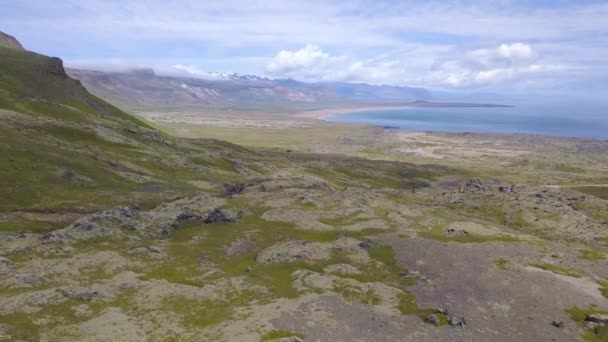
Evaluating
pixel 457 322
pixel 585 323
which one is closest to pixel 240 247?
pixel 457 322

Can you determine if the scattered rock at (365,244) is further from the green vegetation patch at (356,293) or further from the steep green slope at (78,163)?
the steep green slope at (78,163)

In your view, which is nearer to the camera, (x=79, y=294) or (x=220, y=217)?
(x=79, y=294)

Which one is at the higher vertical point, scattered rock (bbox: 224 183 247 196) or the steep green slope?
the steep green slope

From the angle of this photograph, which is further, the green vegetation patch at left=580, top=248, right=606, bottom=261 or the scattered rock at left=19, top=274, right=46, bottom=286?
the green vegetation patch at left=580, top=248, right=606, bottom=261

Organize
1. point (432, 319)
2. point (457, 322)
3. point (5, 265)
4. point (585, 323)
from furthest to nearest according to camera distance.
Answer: point (5, 265)
point (432, 319)
point (585, 323)
point (457, 322)

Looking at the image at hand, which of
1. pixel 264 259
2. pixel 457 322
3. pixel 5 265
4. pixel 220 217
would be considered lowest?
pixel 264 259

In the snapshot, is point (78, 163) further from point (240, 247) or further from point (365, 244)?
point (365, 244)

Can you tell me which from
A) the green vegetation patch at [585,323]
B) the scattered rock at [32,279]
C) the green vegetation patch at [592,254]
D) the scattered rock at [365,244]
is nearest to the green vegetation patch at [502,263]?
the green vegetation patch at [585,323]

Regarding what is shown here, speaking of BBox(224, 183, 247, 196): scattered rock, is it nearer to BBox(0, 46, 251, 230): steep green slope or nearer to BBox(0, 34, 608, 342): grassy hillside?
BBox(0, 34, 608, 342): grassy hillside

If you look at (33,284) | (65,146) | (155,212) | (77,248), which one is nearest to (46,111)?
(65,146)

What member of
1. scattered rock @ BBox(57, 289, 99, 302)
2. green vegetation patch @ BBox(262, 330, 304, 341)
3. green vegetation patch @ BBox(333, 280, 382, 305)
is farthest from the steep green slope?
green vegetation patch @ BBox(333, 280, 382, 305)

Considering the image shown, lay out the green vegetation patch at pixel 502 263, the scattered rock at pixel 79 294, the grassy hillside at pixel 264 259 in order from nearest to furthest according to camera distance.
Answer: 1. the grassy hillside at pixel 264 259
2. the scattered rock at pixel 79 294
3. the green vegetation patch at pixel 502 263
